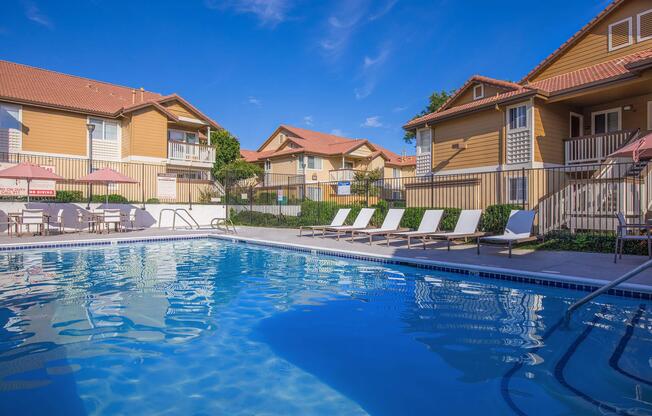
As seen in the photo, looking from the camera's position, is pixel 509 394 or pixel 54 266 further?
pixel 54 266

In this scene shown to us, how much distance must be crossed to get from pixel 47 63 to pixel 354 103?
73.6 feet

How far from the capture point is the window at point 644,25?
1377cm

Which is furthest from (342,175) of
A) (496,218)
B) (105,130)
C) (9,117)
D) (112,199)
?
(9,117)

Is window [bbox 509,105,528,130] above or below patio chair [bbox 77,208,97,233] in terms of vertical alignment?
above

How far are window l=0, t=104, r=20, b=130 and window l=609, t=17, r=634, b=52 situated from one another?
27.9m

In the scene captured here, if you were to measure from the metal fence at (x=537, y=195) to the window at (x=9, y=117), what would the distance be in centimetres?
1164

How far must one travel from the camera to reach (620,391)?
115 inches

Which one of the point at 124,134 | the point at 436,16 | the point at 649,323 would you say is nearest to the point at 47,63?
the point at 124,134

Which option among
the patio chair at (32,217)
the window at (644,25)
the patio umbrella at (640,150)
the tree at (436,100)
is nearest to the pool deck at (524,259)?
the patio umbrella at (640,150)

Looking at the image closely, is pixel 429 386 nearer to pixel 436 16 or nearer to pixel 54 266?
pixel 54 266

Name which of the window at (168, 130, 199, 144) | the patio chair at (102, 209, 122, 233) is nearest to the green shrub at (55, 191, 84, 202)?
the patio chair at (102, 209, 122, 233)

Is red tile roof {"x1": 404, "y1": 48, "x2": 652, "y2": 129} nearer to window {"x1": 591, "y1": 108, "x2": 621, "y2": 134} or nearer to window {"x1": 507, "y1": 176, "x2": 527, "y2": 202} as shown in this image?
window {"x1": 591, "y1": 108, "x2": 621, "y2": 134}

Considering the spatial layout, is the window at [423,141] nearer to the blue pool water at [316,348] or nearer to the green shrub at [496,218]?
the green shrub at [496,218]

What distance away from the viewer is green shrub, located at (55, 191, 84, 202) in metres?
17.6
